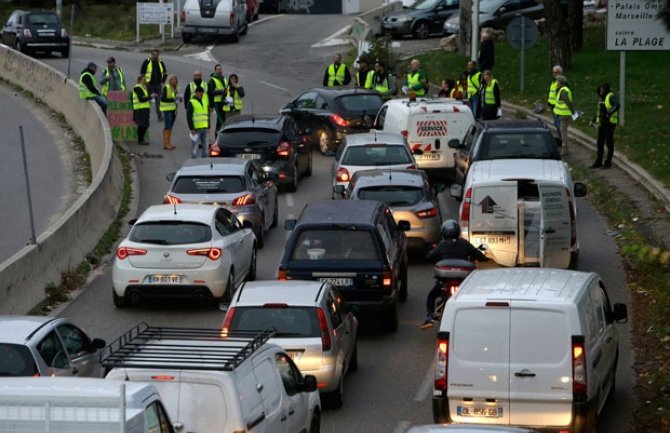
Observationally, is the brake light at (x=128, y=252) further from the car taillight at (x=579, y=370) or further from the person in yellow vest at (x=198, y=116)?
the person in yellow vest at (x=198, y=116)

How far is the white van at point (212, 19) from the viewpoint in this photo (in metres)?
55.7

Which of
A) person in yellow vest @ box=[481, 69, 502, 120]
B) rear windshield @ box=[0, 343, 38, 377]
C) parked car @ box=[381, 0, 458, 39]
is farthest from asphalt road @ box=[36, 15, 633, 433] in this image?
parked car @ box=[381, 0, 458, 39]

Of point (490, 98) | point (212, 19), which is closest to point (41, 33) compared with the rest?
point (212, 19)

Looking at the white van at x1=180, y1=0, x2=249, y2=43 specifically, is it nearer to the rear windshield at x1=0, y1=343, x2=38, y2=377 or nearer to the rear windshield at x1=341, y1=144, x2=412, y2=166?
the rear windshield at x1=341, y1=144, x2=412, y2=166

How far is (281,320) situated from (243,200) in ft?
29.8

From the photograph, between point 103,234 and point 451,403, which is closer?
point 451,403

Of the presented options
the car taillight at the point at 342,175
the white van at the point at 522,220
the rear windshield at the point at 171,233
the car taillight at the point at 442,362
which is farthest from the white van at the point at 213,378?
the car taillight at the point at 342,175

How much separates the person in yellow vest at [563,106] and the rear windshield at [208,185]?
365 inches

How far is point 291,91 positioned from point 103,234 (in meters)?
20.8

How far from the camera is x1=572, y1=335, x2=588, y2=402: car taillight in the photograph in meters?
Result: 13.8

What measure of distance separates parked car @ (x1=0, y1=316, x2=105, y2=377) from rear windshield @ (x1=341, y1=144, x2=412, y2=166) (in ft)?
41.7

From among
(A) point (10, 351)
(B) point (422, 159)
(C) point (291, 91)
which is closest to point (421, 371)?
(A) point (10, 351)

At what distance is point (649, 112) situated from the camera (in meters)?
36.3

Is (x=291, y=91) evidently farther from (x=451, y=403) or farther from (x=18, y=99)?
(x=451, y=403)
